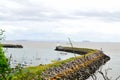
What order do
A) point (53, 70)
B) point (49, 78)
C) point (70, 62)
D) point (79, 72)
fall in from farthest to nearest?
point (70, 62)
point (79, 72)
point (53, 70)
point (49, 78)

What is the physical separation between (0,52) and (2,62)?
3.20 feet

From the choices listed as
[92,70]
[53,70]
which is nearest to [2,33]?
[53,70]

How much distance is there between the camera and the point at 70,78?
127ft

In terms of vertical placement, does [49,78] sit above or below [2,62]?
below

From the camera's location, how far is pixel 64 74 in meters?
37.4

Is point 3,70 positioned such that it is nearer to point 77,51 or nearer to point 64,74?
point 64,74

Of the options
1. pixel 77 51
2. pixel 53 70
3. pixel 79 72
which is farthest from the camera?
pixel 77 51

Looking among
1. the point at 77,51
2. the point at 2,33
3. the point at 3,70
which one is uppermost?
the point at 2,33

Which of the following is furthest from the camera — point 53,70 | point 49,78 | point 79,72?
point 79,72

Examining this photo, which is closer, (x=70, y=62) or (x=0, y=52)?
(x=0, y=52)

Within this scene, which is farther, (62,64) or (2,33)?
(62,64)

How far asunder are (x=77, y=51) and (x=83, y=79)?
7639 cm

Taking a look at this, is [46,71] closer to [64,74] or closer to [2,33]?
[64,74]

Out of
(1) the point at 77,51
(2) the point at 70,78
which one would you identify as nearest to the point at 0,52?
(2) the point at 70,78
